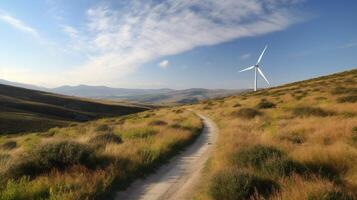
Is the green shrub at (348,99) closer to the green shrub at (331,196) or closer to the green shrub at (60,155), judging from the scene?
the green shrub at (60,155)

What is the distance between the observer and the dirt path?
33.5 feet

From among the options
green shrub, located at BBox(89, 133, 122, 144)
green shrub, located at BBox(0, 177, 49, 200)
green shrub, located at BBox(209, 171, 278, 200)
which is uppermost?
green shrub, located at BBox(209, 171, 278, 200)

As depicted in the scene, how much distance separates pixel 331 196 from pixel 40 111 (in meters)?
122

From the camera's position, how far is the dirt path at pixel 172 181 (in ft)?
33.5

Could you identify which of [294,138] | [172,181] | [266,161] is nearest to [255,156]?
[266,161]

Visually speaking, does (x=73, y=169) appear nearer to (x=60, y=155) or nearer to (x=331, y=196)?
(x=60, y=155)

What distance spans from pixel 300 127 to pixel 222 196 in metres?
12.4

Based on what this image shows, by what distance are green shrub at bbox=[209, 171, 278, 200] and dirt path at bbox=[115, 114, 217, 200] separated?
1161mm

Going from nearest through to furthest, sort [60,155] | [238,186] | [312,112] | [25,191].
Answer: [238,186]
[25,191]
[60,155]
[312,112]

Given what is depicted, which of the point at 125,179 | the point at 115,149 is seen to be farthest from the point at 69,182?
the point at 115,149

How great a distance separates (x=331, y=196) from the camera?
728 centimetres

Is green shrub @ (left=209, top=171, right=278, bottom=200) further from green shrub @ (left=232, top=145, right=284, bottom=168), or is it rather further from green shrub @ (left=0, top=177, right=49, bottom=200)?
green shrub @ (left=0, top=177, right=49, bottom=200)

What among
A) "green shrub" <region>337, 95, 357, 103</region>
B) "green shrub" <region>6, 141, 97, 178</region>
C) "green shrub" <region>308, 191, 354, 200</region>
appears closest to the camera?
"green shrub" <region>308, 191, 354, 200</region>

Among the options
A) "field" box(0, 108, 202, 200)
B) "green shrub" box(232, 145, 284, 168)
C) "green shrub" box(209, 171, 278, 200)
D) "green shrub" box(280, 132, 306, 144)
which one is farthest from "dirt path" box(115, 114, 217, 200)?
"green shrub" box(280, 132, 306, 144)
